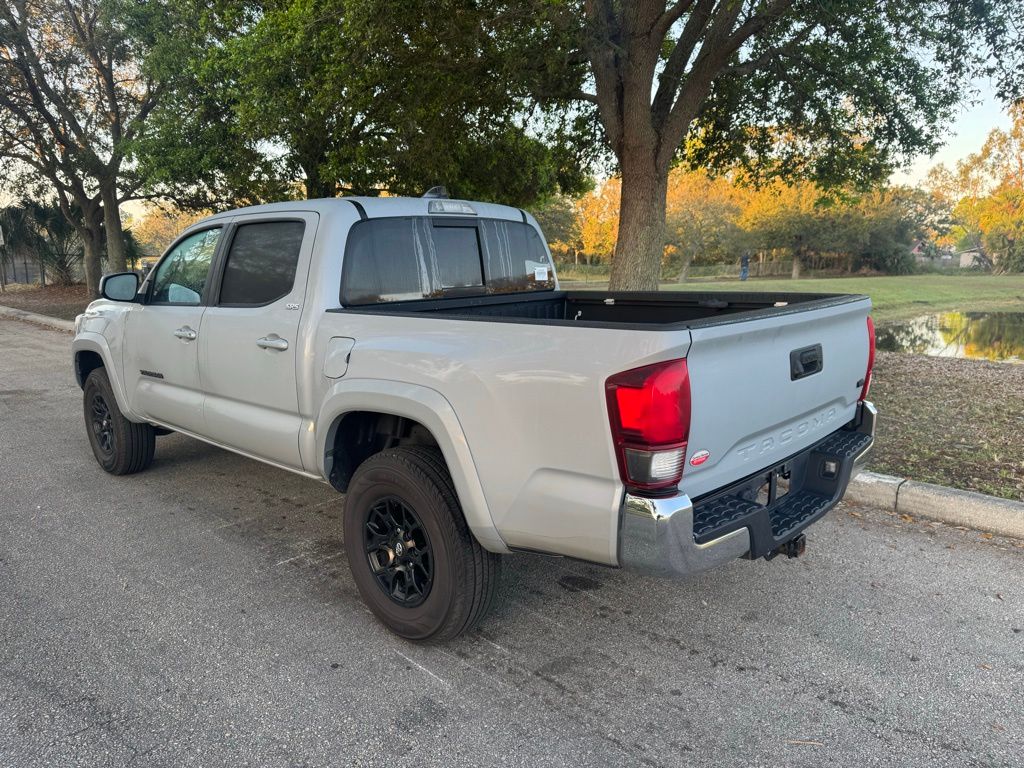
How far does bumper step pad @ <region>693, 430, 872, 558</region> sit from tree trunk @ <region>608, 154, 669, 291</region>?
5706 mm

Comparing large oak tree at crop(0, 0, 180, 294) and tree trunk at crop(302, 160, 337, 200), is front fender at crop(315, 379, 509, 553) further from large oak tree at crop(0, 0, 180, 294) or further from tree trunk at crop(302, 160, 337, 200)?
large oak tree at crop(0, 0, 180, 294)

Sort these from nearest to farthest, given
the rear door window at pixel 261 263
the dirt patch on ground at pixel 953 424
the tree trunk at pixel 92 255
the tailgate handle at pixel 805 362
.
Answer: the tailgate handle at pixel 805 362, the rear door window at pixel 261 263, the dirt patch on ground at pixel 953 424, the tree trunk at pixel 92 255

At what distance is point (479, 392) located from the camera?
2.60m

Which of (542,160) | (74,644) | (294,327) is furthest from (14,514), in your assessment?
(542,160)

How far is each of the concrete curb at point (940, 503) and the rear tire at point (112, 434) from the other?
4868mm

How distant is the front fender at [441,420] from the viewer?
2646 mm

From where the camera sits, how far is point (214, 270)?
4062 millimetres

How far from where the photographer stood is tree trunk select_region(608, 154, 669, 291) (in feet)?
28.8

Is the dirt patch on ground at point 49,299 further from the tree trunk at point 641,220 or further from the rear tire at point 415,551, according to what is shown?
the rear tire at point 415,551

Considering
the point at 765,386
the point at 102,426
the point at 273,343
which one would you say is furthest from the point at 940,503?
the point at 102,426

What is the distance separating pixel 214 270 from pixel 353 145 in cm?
938

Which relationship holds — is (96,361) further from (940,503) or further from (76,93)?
(76,93)

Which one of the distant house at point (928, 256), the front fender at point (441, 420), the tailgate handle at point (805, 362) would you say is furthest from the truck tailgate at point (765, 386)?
the distant house at point (928, 256)

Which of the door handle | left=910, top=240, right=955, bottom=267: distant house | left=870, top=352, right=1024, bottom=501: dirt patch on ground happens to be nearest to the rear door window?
the door handle
